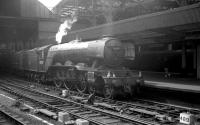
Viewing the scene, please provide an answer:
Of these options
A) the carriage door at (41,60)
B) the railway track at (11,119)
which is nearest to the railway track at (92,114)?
the railway track at (11,119)

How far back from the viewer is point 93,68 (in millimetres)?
12938

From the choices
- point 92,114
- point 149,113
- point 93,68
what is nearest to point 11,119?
point 92,114

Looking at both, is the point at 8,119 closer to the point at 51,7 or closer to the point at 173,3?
the point at 173,3

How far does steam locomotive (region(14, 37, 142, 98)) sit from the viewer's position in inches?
477

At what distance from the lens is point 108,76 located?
11.8 metres

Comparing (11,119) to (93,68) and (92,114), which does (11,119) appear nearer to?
(92,114)

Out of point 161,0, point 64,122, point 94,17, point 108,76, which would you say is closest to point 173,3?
point 161,0

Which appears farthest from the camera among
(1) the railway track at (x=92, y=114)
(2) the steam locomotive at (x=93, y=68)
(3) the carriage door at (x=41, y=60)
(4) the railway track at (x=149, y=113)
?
(3) the carriage door at (x=41, y=60)

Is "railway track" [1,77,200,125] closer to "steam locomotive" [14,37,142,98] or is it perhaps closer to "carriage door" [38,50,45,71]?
"steam locomotive" [14,37,142,98]

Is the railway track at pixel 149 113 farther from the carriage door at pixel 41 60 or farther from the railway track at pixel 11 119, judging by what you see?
the carriage door at pixel 41 60

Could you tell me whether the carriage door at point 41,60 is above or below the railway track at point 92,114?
above

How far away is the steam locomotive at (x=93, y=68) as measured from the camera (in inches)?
477

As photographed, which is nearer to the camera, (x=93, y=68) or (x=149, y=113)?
(x=149, y=113)

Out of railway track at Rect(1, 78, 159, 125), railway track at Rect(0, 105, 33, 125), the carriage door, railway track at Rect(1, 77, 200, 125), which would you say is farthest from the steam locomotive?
railway track at Rect(0, 105, 33, 125)
